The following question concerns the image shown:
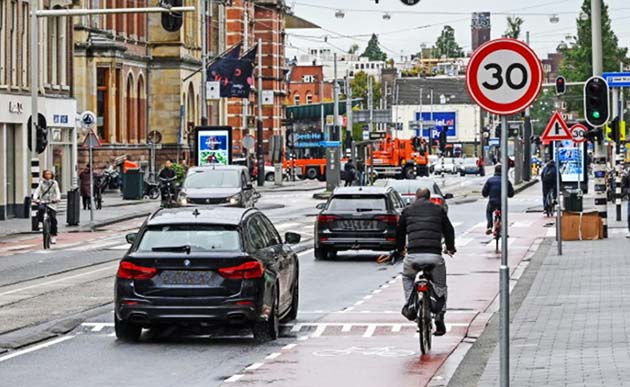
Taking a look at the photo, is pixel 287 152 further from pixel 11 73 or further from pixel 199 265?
pixel 199 265

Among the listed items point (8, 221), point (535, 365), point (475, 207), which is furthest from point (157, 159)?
point (535, 365)

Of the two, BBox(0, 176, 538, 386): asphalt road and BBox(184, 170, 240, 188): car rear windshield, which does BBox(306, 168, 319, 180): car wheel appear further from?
BBox(0, 176, 538, 386): asphalt road

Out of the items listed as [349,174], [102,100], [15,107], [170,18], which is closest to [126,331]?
[170,18]

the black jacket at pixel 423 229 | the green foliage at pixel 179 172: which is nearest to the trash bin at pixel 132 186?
the green foliage at pixel 179 172

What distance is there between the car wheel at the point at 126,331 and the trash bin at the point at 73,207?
28.1 metres

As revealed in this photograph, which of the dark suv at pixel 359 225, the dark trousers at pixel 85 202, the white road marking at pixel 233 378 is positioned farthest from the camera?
the dark trousers at pixel 85 202

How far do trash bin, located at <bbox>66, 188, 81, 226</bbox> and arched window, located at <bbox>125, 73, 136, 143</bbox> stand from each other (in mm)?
33058

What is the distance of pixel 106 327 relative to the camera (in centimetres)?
2042

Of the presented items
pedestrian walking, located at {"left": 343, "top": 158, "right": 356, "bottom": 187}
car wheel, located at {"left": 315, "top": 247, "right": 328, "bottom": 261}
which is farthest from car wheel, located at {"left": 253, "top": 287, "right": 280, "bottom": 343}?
pedestrian walking, located at {"left": 343, "top": 158, "right": 356, "bottom": 187}

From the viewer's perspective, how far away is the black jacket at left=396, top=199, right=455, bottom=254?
18.0 meters

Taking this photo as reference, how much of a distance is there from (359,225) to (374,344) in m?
14.4

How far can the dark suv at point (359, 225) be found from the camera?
32.9m

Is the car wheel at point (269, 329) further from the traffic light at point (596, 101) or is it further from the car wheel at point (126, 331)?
the traffic light at point (596, 101)

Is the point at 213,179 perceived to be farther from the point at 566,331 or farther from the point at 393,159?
the point at 393,159
